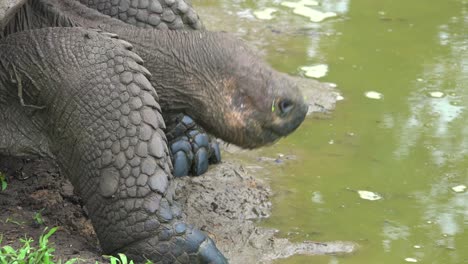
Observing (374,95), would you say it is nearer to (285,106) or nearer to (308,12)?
(308,12)

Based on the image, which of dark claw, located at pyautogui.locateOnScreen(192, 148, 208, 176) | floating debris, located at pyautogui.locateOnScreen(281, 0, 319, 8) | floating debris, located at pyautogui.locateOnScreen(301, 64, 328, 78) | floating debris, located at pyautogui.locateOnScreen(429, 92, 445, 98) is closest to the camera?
dark claw, located at pyautogui.locateOnScreen(192, 148, 208, 176)

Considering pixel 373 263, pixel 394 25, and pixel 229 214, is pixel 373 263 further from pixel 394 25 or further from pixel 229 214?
pixel 394 25

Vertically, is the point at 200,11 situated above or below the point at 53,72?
below

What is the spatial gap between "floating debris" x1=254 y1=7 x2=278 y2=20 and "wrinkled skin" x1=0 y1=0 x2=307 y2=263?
286 cm

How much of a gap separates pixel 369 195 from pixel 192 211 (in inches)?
30.1

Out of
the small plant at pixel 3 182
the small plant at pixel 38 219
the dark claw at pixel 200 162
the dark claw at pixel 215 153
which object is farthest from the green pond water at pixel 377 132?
the small plant at pixel 3 182

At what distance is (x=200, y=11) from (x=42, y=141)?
3.19 metres

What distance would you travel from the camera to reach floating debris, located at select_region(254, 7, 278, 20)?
653cm

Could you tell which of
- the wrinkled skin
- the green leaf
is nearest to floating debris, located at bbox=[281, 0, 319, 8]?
the wrinkled skin

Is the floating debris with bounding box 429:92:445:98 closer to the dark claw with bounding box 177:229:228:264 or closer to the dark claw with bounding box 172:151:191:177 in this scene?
the dark claw with bounding box 172:151:191:177

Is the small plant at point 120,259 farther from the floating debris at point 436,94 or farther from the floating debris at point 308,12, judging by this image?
the floating debris at point 308,12

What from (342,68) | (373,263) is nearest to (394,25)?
(342,68)

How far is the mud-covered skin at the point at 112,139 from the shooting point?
3.24 metres

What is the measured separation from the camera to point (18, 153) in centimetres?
353
